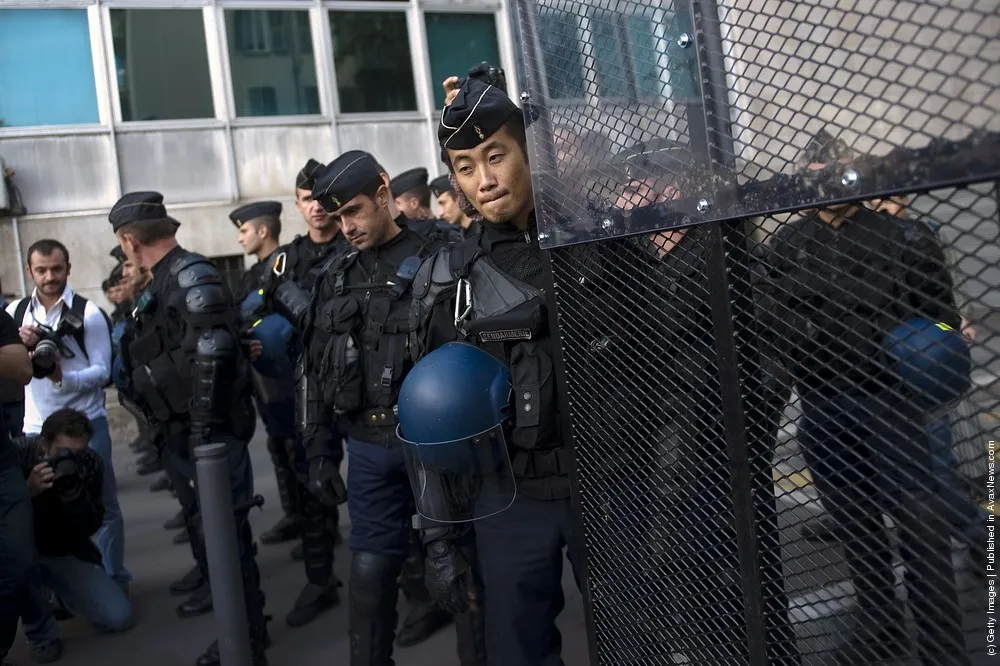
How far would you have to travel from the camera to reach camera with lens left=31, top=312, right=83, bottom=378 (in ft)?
14.8

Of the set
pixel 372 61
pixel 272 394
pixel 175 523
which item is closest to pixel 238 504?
pixel 272 394

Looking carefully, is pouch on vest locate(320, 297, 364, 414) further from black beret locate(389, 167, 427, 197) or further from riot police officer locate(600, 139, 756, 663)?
black beret locate(389, 167, 427, 197)

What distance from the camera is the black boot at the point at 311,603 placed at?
442 centimetres

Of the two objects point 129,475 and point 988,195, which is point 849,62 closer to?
point 988,195

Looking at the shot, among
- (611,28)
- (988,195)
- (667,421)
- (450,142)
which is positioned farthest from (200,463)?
(988,195)

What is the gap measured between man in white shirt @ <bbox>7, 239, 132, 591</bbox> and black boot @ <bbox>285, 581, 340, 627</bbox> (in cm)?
111

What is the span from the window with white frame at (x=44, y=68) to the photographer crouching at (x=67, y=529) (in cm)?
724

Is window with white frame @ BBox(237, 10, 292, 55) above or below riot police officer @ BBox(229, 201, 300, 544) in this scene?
above

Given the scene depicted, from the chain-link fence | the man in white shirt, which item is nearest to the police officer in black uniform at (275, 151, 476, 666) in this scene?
the chain-link fence

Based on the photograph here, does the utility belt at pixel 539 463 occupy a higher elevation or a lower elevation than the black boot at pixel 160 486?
higher

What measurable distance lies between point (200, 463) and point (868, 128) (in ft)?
7.25

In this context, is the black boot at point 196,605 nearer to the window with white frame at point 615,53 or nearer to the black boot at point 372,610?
the black boot at point 372,610

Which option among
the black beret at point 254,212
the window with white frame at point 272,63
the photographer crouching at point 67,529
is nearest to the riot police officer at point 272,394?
the black beret at point 254,212

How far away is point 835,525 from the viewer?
5.25 feet
